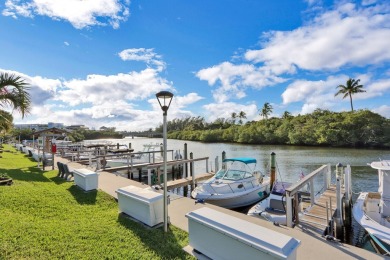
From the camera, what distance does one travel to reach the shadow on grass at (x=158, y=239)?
4207 mm

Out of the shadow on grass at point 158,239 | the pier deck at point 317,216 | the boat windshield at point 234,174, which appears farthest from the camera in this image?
the boat windshield at point 234,174

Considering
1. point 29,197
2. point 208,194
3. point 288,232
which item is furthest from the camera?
point 208,194

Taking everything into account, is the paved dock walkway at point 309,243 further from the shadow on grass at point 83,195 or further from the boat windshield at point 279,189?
the boat windshield at point 279,189

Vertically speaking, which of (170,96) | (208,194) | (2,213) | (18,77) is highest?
(18,77)

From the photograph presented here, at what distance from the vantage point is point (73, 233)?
481cm

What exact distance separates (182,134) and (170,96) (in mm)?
106310

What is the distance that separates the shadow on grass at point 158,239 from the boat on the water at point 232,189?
474cm

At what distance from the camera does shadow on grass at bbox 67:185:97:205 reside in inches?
293

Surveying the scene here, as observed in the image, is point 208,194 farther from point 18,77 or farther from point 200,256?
point 18,77

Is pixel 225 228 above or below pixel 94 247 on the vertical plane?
above

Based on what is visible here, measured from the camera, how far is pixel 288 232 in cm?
525

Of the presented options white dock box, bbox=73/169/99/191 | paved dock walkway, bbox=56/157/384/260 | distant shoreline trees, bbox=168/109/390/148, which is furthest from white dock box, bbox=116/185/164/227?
distant shoreline trees, bbox=168/109/390/148

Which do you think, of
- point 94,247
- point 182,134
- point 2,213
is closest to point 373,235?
point 94,247

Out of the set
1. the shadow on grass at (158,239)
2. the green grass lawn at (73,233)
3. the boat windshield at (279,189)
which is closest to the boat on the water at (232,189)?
the boat windshield at (279,189)
